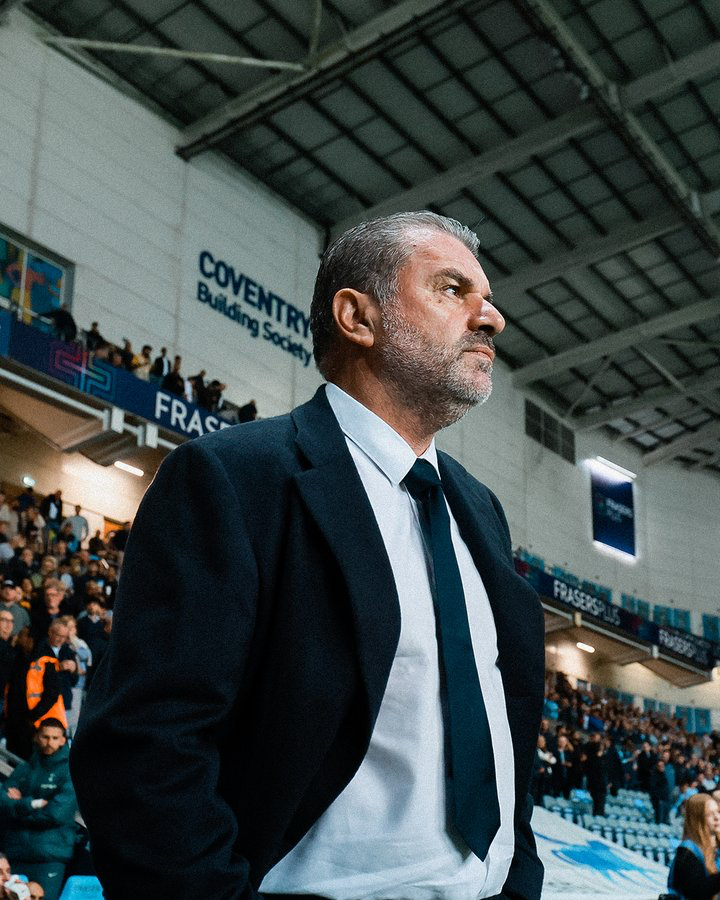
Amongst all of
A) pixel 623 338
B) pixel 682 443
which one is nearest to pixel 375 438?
pixel 623 338

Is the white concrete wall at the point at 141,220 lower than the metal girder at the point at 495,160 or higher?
lower

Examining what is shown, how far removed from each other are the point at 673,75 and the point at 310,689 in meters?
18.0

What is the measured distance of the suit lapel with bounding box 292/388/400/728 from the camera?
4.50ft

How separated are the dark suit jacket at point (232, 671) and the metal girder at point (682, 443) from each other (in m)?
30.4

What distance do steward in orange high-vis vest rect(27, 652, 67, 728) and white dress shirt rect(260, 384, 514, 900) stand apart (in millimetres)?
6015

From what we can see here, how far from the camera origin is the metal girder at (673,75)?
1692 centimetres

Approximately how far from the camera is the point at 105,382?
14812 millimetres

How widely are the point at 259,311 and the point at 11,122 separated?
234 inches

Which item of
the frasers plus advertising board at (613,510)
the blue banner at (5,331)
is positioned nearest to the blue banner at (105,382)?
the blue banner at (5,331)

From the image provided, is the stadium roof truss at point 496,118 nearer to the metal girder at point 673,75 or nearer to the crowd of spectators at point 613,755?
the metal girder at point 673,75

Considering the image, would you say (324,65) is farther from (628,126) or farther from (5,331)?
(5,331)

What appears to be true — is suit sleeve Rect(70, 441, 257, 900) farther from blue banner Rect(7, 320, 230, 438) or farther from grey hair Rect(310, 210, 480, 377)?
blue banner Rect(7, 320, 230, 438)

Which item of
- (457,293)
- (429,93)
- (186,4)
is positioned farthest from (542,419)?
(457,293)

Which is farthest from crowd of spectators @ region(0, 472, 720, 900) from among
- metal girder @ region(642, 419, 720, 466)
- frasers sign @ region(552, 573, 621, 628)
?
metal girder @ region(642, 419, 720, 466)
